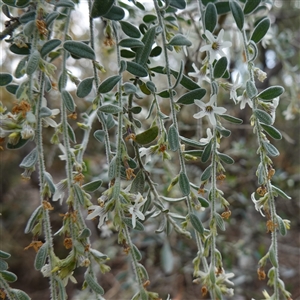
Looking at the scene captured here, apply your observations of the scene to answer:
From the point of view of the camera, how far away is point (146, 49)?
55 cm

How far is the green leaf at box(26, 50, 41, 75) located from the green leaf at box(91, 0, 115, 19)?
0.09m

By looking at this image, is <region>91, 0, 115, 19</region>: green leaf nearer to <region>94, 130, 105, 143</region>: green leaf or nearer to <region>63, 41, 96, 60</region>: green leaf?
<region>63, 41, 96, 60</region>: green leaf

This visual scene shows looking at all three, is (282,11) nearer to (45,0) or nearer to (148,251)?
(148,251)

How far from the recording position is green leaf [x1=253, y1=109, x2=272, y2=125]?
0.51 m

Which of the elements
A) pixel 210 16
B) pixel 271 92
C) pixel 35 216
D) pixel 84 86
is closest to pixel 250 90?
pixel 271 92

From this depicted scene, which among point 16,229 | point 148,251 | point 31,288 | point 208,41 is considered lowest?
point 31,288

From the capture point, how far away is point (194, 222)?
540 mm

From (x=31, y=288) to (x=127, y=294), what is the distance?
794 mm

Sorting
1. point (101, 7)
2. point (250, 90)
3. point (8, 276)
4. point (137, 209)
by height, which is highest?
point (101, 7)

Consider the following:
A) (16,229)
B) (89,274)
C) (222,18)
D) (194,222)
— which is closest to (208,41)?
(194,222)

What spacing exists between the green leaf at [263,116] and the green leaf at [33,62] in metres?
0.30

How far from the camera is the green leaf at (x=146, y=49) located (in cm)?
54

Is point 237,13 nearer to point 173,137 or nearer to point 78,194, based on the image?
point 173,137

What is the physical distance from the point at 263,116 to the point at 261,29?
15 centimetres
